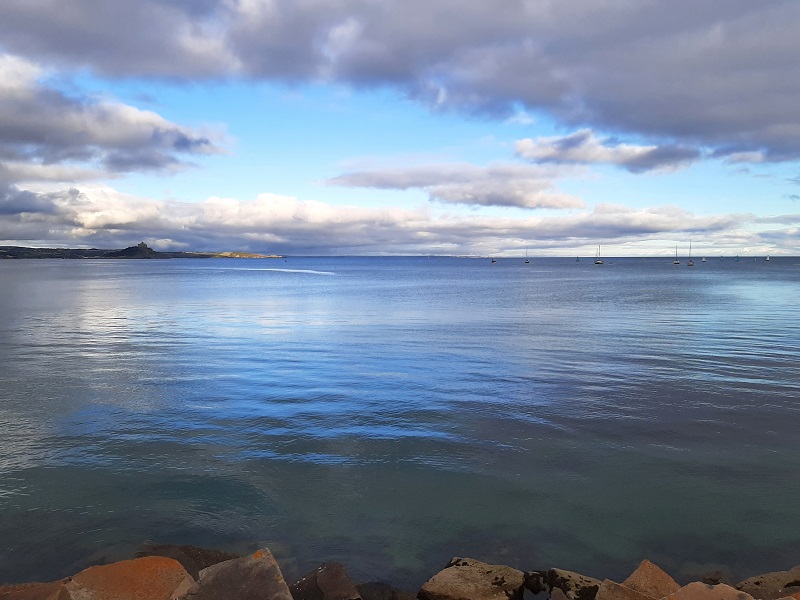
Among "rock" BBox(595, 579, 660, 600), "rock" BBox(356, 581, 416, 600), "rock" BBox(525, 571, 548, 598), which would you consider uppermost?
"rock" BBox(595, 579, 660, 600)

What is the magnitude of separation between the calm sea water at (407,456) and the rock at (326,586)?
4.25ft

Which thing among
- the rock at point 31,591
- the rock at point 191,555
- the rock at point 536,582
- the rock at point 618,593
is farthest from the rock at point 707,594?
the rock at point 31,591

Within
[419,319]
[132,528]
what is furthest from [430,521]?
[419,319]

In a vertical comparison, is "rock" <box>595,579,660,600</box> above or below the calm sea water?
above

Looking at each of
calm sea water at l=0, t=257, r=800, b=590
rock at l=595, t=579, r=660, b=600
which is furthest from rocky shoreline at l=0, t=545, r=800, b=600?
calm sea water at l=0, t=257, r=800, b=590

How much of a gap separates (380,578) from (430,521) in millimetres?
1894

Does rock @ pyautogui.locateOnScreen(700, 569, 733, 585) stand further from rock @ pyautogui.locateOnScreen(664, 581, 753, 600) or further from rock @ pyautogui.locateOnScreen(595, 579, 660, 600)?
rock @ pyautogui.locateOnScreen(595, 579, 660, 600)

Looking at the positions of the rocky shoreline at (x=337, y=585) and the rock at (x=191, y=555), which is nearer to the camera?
the rocky shoreline at (x=337, y=585)

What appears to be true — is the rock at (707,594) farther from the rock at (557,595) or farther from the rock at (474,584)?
the rock at (474,584)

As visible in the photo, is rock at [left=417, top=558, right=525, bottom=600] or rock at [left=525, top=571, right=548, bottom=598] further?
rock at [left=525, top=571, right=548, bottom=598]

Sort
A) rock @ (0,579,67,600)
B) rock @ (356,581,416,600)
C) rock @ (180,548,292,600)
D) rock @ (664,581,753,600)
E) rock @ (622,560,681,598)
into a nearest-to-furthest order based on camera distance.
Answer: rock @ (664,581,753,600) < rock @ (180,548,292,600) < rock @ (0,579,67,600) < rock @ (622,560,681,598) < rock @ (356,581,416,600)

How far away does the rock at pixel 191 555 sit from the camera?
8672 mm

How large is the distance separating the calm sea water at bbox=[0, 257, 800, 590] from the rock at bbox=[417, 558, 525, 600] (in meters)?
1.11

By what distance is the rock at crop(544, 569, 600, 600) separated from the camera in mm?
7828
